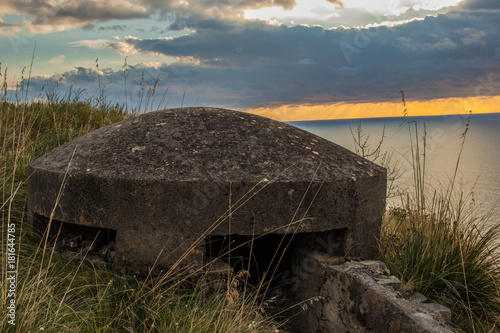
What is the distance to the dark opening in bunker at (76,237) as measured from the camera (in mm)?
3262

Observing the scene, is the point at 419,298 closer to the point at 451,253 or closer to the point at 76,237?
the point at 451,253

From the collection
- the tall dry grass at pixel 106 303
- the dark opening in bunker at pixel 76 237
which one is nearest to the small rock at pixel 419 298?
the tall dry grass at pixel 106 303

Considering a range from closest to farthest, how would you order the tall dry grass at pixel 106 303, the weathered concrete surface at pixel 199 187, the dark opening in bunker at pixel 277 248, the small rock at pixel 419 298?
1. the tall dry grass at pixel 106 303
2. the weathered concrete surface at pixel 199 187
3. the small rock at pixel 419 298
4. the dark opening in bunker at pixel 277 248

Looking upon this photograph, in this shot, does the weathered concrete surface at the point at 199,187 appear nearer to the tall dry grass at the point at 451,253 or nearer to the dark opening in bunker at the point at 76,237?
the dark opening in bunker at the point at 76,237

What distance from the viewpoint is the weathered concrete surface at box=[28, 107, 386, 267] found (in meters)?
2.75

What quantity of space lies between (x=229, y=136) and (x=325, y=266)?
1197mm

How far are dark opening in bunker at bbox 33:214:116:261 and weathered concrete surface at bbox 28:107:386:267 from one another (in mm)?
162

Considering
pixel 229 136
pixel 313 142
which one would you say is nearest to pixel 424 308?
pixel 313 142

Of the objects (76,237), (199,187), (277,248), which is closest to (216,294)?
(277,248)

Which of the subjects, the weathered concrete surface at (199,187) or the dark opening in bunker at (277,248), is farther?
the dark opening in bunker at (277,248)

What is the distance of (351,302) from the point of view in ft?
9.39

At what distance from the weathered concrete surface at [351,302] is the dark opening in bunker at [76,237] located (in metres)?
1.51

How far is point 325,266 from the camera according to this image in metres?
3.07

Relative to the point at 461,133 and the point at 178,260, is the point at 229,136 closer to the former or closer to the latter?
the point at 178,260
